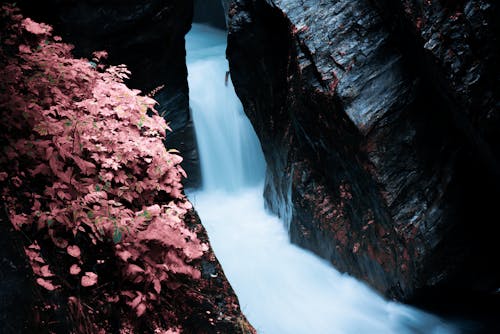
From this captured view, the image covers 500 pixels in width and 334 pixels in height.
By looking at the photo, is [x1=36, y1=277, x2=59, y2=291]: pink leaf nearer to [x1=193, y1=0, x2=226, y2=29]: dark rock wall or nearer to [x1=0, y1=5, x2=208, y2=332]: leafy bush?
[x1=0, y1=5, x2=208, y2=332]: leafy bush

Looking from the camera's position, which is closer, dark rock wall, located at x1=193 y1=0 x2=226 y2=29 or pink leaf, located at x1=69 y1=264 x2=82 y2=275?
pink leaf, located at x1=69 y1=264 x2=82 y2=275

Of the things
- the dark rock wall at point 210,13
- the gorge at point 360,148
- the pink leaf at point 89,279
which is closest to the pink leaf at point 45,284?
the pink leaf at point 89,279

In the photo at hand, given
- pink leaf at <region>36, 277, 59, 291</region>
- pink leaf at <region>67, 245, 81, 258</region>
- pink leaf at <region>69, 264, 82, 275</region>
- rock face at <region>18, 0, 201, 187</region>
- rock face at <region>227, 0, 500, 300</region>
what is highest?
rock face at <region>18, 0, 201, 187</region>

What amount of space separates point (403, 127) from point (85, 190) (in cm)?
416

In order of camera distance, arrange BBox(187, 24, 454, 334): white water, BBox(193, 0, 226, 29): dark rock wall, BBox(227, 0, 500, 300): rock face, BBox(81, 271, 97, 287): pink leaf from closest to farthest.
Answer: BBox(81, 271, 97, 287): pink leaf
BBox(227, 0, 500, 300): rock face
BBox(187, 24, 454, 334): white water
BBox(193, 0, 226, 29): dark rock wall

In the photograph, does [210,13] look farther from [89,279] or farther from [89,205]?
[89,279]

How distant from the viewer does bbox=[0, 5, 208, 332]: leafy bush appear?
107 inches

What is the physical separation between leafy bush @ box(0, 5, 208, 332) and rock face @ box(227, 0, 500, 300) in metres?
2.91

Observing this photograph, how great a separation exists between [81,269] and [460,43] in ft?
15.0

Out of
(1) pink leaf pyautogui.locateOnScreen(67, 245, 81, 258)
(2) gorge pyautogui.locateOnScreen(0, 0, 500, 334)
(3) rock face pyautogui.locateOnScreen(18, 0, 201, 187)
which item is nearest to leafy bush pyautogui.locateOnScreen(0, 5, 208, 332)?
(1) pink leaf pyautogui.locateOnScreen(67, 245, 81, 258)

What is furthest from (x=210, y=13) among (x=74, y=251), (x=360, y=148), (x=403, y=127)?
(x=74, y=251)

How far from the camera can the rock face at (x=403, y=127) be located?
4.48 metres

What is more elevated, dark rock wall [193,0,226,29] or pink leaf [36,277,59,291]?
dark rock wall [193,0,226,29]

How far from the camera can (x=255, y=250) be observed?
29.4 feet
